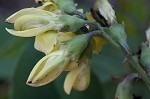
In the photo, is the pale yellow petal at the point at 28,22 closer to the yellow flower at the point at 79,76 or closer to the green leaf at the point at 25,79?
the yellow flower at the point at 79,76

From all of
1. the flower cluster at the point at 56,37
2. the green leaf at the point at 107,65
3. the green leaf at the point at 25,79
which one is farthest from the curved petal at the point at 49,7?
the green leaf at the point at 107,65

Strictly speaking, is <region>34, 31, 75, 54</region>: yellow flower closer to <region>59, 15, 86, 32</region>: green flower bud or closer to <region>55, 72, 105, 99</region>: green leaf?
<region>59, 15, 86, 32</region>: green flower bud

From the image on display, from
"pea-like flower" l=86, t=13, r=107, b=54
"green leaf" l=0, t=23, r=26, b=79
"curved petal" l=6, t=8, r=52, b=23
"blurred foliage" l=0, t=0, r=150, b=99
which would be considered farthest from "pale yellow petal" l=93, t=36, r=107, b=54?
"green leaf" l=0, t=23, r=26, b=79

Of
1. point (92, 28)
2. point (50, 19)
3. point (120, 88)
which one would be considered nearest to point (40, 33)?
point (50, 19)

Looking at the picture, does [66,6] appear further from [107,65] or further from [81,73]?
[107,65]

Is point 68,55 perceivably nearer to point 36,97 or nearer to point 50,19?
point 50,19

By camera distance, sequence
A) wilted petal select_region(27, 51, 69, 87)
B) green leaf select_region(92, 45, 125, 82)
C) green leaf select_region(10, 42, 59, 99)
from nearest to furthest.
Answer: wilted petal select_region(27, 51, 69, 87), green leaf select_region(10, 42, 59, 99), green leaf select_region(92, 45, 125, 82)

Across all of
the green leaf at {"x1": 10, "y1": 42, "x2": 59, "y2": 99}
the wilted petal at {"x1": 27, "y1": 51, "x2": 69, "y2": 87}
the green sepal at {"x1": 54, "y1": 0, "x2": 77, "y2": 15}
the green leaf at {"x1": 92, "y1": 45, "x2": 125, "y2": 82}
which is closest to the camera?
the wilted petal at {"x1": 27, "y1": 51, "x2": 69, "y2": 87}
